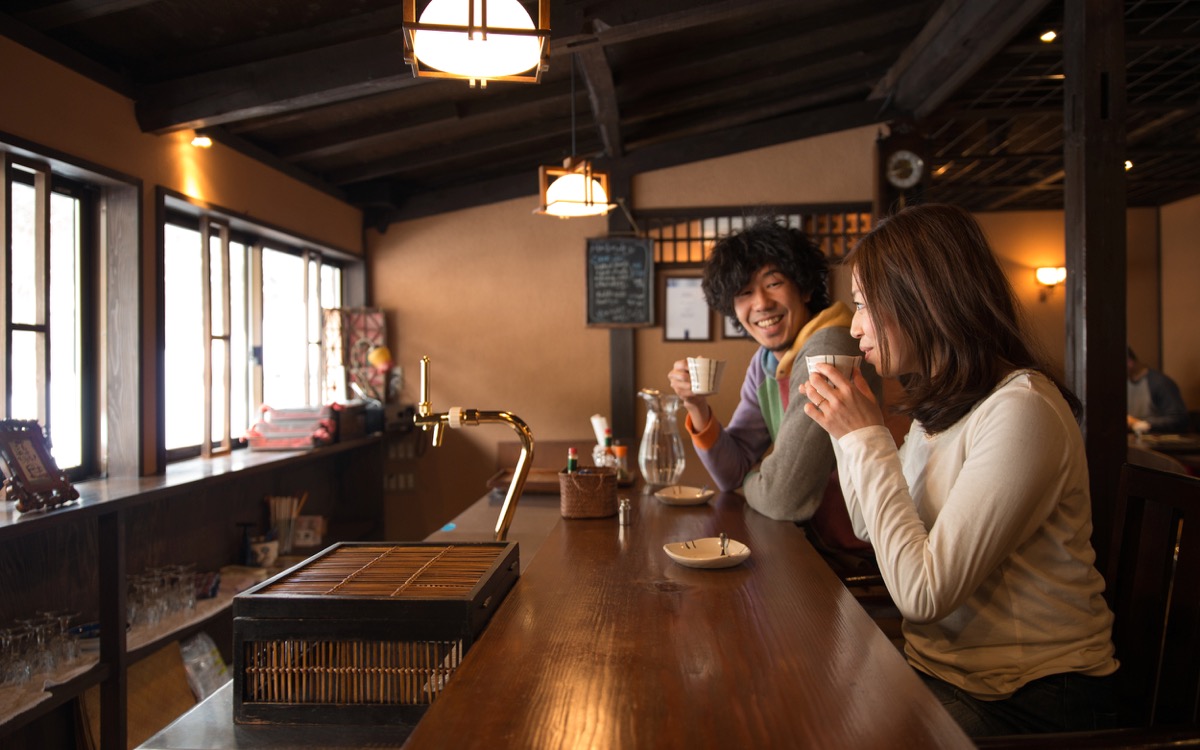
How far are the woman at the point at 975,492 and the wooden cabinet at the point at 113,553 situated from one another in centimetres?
222

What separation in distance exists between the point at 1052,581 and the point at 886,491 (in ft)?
0.96

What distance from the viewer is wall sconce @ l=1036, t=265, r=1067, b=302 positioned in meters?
8.19

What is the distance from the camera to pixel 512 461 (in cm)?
457

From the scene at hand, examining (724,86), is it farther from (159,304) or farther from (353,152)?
(159,304)

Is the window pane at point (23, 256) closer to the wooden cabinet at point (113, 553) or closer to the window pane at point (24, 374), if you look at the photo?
the window pane at point (24, 374)

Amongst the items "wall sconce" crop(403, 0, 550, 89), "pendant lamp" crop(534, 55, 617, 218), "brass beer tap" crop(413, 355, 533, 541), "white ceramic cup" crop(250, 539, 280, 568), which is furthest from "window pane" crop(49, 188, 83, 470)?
"brass beer tap" crop(413, 355, 533, 541)

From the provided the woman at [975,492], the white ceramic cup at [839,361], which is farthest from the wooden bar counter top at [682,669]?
the white ceramic cup at [839,361]

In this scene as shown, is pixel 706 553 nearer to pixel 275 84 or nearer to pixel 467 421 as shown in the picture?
pixel 467 421

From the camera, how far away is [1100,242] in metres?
2.99

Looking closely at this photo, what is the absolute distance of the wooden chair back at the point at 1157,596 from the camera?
51.3 inches

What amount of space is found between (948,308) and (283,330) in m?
4.21

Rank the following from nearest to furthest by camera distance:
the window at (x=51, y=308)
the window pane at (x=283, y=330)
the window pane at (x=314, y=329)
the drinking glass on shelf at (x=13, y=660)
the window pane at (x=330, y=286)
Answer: the drinking glass on shelf at (x=13, y=660), the window at (x=51, y=308), the window pane at (x=283, y=330), the window pane at (x=314, y=329), the window pane at (x=330, y=286)

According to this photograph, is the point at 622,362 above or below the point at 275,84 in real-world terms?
below

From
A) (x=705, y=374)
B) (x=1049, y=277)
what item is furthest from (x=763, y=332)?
(x=1049, y=277)
